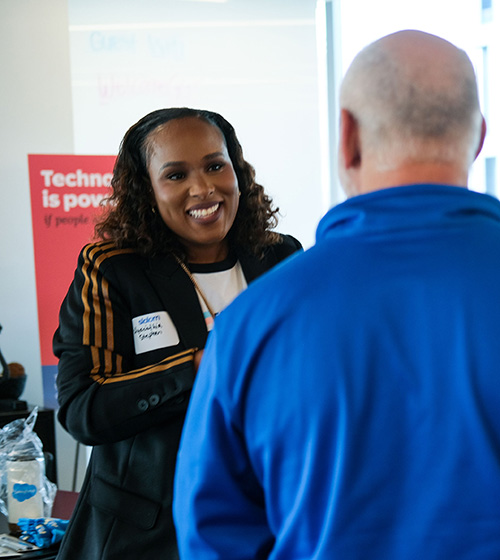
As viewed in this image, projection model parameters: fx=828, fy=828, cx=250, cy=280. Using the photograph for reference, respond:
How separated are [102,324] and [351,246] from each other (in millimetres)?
858

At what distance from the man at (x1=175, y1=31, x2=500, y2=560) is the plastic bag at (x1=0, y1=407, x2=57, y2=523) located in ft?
4.51

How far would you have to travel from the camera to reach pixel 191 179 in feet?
5.87

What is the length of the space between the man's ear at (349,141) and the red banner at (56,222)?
12.4 ft

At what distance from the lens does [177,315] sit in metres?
1.69

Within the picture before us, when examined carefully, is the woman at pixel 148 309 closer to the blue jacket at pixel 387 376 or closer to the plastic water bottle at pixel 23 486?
the plastic water bottle at pixel 23 486

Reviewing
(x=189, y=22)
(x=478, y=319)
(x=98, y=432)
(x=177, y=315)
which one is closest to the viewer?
(x=478, y=319)

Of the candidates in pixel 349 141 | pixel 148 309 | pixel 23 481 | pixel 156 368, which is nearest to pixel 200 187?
pixel 148 309

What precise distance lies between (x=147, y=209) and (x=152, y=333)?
32 cm

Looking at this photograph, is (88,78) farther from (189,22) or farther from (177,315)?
(177,315)

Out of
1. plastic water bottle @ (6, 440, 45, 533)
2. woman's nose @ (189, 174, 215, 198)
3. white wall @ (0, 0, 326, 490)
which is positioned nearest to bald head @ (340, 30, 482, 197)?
woman's nose @ (189, 174, 215, 198)

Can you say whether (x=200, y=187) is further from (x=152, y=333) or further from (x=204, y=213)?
(x=152, y=333)

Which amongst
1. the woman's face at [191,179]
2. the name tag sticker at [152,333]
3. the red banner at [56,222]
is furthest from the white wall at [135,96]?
the name tag sticker at [152,333]

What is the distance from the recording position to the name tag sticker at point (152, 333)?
1.66 m

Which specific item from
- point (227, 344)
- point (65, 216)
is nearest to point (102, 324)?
point (227, 344)
